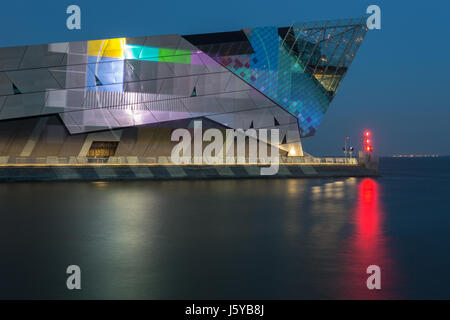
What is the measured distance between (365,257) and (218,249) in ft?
13.4

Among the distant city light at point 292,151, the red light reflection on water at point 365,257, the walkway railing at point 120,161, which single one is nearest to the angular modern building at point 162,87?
the distant city light at point 292,151

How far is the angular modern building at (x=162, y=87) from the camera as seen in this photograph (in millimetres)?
43875

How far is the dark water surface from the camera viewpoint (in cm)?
959

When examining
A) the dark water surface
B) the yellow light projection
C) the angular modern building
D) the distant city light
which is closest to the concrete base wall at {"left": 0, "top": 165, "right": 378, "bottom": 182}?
the distant city light

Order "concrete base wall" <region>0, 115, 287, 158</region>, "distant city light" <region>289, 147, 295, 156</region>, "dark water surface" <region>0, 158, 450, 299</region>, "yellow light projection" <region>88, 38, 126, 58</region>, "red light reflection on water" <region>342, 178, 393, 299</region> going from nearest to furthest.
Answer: "red light reflection on water" <region>342, 178, 393, 299</region>, "dark water surface" <region>0, 158, 450, 299</region>, "concrete base wall" <region>0, 115, 287, 158</region>, "yellow light projection" <region>88, 38, 126, 58</region>, "distant city light" <region>289, 147, 295, 156</region>

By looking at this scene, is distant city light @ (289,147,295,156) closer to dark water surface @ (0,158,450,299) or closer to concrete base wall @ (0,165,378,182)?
concrete base wall @ (0,165,378,182)

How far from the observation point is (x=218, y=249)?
1330 centimetres

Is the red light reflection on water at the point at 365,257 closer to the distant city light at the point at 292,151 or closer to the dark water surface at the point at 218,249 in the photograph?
the dark water surface at the point at 218,249

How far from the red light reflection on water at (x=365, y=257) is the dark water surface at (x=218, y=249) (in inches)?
1.3

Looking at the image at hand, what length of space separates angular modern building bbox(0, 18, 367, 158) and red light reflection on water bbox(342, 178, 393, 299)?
101 ft

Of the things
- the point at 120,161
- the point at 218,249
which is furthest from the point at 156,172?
the point at 218,249

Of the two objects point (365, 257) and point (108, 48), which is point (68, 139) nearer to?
point (108, 48)

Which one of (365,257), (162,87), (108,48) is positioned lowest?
(365,257)
